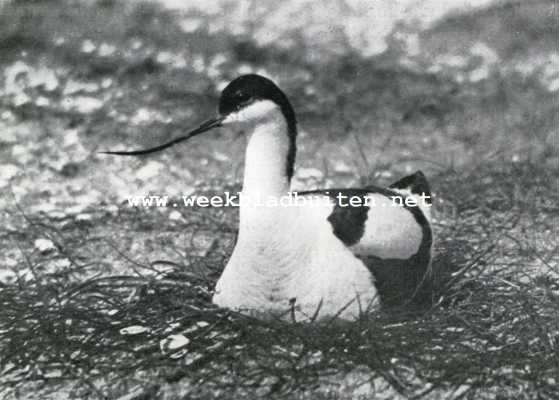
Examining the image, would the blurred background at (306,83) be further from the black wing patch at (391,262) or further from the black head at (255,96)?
the black head at (255,96)

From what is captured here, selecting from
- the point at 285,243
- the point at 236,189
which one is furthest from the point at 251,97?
the point at 236,189

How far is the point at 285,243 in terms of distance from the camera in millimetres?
2629

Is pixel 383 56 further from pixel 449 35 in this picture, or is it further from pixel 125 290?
pixel 125 290

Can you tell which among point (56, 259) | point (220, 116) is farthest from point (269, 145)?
point (56, 259)

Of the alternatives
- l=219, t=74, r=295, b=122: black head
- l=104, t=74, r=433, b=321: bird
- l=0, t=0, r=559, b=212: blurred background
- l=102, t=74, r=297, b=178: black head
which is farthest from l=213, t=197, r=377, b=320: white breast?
l=0, t=0, r=559, b=212: blurred background

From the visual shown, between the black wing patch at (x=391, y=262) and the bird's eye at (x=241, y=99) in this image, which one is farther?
the black wing patch at (x=391, y=262)

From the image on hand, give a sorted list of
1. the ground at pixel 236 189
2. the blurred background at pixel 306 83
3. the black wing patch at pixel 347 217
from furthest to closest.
Answer: the blurred background at pixel 306 83
the black wing patch at pixel 347 217
the ground at pixel 236 189

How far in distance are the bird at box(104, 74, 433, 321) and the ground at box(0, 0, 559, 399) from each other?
57 millimetres

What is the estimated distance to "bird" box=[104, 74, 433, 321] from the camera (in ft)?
8.57

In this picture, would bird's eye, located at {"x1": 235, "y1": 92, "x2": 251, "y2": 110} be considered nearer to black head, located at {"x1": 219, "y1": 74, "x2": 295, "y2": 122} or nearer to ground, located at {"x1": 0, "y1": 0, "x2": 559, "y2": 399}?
black head, located at {"x1": 219, "y1": 74, "x2": 295, "y2": 122}

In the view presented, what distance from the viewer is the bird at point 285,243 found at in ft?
8.57

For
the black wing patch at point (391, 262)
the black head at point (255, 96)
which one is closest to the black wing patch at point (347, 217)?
the black wing patch at point (391, 262)

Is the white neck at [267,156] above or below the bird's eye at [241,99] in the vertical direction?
below

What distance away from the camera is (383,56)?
4355mm
